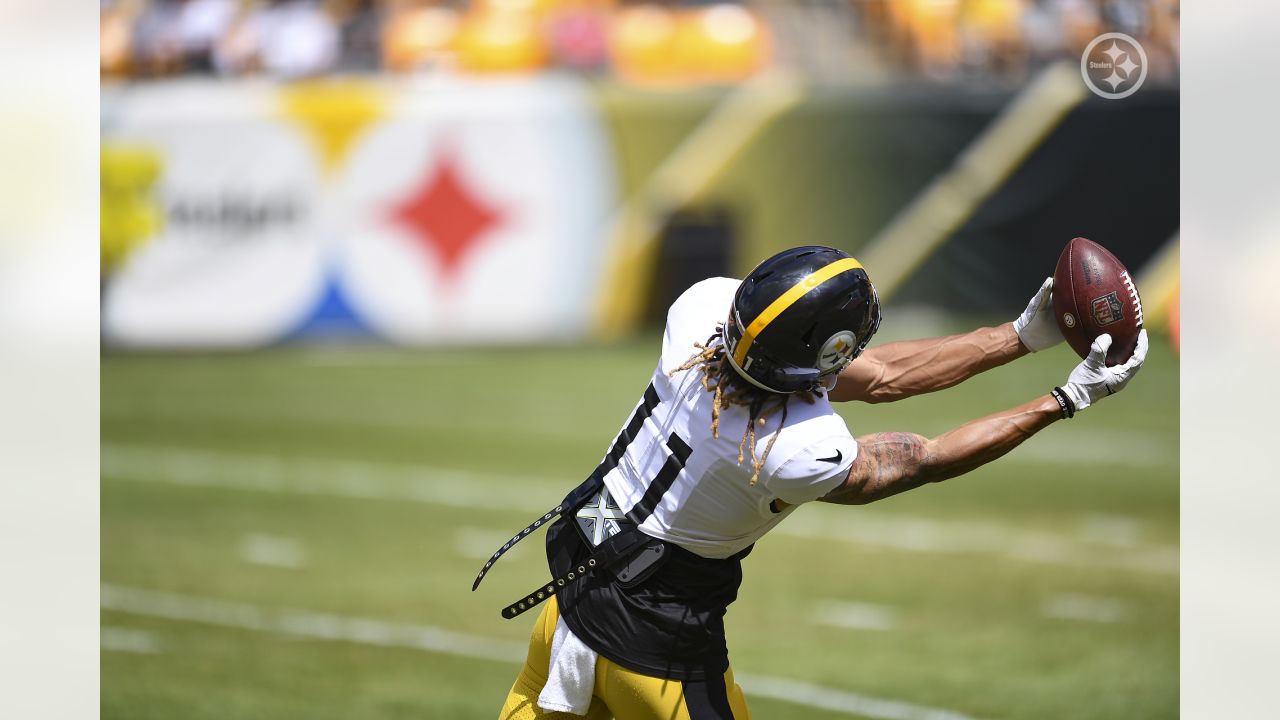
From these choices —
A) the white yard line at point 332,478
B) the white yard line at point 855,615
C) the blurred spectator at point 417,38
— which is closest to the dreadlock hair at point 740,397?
the white yard line at point 855,615

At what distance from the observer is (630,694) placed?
3.55 m

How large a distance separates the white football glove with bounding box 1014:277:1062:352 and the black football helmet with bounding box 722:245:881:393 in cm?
73

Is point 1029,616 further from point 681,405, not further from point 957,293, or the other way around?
point 957,293

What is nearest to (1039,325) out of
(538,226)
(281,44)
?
(538,226)

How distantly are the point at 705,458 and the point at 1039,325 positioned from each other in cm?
111

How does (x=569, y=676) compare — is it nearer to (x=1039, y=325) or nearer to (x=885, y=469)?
(x=885, y=469)

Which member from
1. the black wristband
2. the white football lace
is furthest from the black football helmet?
the white football lace

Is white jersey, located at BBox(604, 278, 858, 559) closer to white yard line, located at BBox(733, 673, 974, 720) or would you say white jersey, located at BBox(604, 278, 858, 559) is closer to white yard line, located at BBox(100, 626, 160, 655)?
white yard line, located at BBox(733, 673, 974, 720)

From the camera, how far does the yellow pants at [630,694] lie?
3527 millimetres

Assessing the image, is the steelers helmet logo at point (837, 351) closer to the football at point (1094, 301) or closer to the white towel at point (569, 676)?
the football at point (1094, 301)

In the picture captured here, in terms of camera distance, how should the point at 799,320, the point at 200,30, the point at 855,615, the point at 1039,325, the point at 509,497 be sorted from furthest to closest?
the point at 200,30, the point at 509,497, the point at 855,615, the point at 1039,325, the point at 799,320

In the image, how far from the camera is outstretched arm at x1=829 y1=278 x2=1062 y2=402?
13.0ft

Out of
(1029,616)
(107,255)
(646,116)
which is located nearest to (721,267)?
(646,116)
